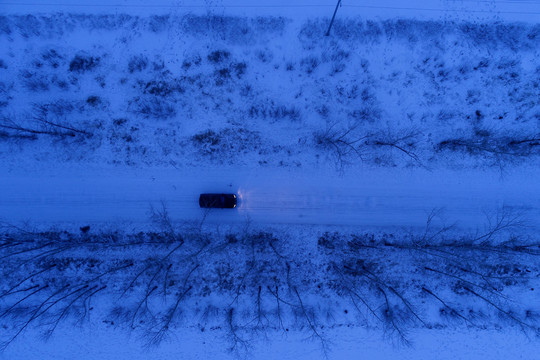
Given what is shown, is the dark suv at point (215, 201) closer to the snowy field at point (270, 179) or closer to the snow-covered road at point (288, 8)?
the snowy field at point (270, 179)

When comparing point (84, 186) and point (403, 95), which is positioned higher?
point (403, 95)

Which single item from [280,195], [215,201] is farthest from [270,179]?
[215,201]

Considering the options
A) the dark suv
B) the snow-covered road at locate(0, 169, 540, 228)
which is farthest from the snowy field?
the dark suv

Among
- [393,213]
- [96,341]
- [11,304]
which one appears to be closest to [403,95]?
[393,213]

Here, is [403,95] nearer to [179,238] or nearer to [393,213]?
[393,213]

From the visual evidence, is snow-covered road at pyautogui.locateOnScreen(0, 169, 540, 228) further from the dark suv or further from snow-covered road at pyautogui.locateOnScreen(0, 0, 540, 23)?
snow-covered road at pyautogui.locateOnScreen(0, 0, 540, 23)
